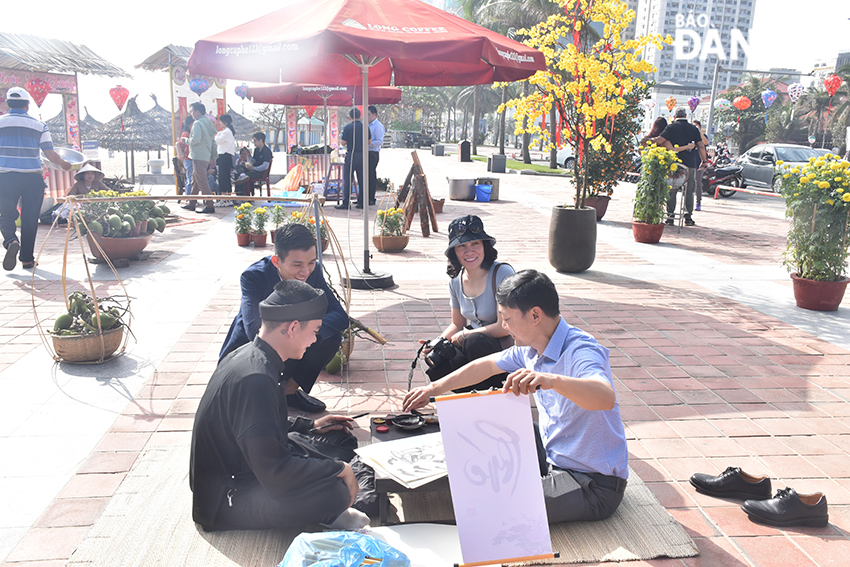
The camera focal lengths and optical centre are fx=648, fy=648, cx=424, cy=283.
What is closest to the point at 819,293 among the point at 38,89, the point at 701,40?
the point at 38,89

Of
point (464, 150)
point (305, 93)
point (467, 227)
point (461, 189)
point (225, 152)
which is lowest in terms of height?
point (461, 189)

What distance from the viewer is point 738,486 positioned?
3209 millimetres

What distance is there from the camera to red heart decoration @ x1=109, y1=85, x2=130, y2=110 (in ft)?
75.7

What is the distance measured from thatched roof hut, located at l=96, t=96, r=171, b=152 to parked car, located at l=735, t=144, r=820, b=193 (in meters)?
20.1

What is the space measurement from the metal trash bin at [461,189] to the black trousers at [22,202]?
10.2 metres

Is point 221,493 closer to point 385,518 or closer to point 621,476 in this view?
point 385,518

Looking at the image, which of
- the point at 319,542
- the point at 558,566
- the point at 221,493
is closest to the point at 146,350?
the point at 221,493

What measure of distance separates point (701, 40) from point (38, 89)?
209 meters

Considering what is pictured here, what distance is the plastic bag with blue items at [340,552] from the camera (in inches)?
87.0

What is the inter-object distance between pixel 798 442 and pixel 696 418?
58cm

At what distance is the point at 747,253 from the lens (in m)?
10.1

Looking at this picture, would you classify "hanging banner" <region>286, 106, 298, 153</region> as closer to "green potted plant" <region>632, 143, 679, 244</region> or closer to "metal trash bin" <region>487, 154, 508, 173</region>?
"metal trash bin" <region>487, 154, 508, 173</region>

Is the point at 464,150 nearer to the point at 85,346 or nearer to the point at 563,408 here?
the point at 85,346

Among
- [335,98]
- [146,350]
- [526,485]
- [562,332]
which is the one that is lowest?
[146,350]
